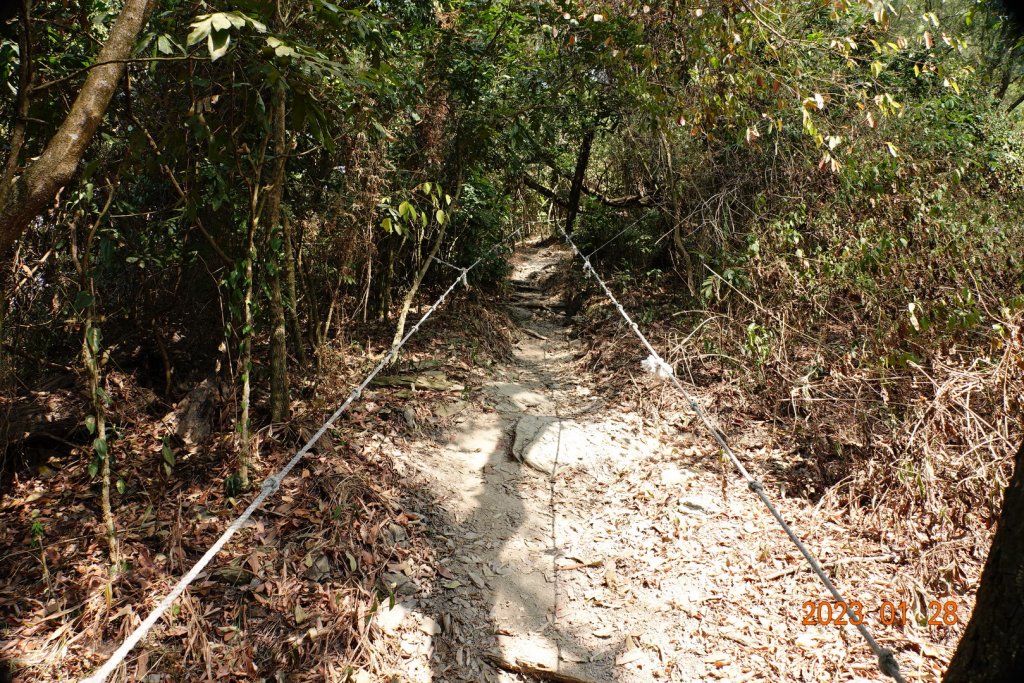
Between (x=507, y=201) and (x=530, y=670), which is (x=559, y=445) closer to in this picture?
Answer: (x=530, y=670)

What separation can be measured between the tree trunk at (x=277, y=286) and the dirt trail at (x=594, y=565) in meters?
0.83

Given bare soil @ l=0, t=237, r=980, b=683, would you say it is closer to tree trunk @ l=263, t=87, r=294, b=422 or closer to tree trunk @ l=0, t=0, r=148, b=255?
tree trunk @ l=263, t=87, r=294, b=422

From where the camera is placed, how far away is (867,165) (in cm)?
527

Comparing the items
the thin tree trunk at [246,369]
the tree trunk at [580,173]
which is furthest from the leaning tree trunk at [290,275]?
the tree trunk at [580,173]

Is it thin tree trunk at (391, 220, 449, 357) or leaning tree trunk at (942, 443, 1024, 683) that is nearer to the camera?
leaning tree trunk at (942, 443, 1024, 683)

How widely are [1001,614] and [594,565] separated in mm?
2113

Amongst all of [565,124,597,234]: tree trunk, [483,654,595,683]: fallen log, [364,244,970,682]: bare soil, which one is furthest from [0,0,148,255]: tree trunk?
[565,124,597,234]: tree trunk

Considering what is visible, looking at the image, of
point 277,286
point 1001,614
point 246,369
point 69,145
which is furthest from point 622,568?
point 69,145

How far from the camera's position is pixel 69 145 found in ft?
5.10

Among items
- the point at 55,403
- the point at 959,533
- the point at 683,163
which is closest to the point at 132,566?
the point at 55,403

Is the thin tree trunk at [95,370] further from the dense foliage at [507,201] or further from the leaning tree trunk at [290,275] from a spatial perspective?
the leaning tree trunk at [290,275]

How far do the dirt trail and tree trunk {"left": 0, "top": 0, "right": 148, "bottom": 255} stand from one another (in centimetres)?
202

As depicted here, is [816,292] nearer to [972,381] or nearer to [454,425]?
[972,381]

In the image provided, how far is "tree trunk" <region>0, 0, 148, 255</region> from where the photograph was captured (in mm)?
1484
